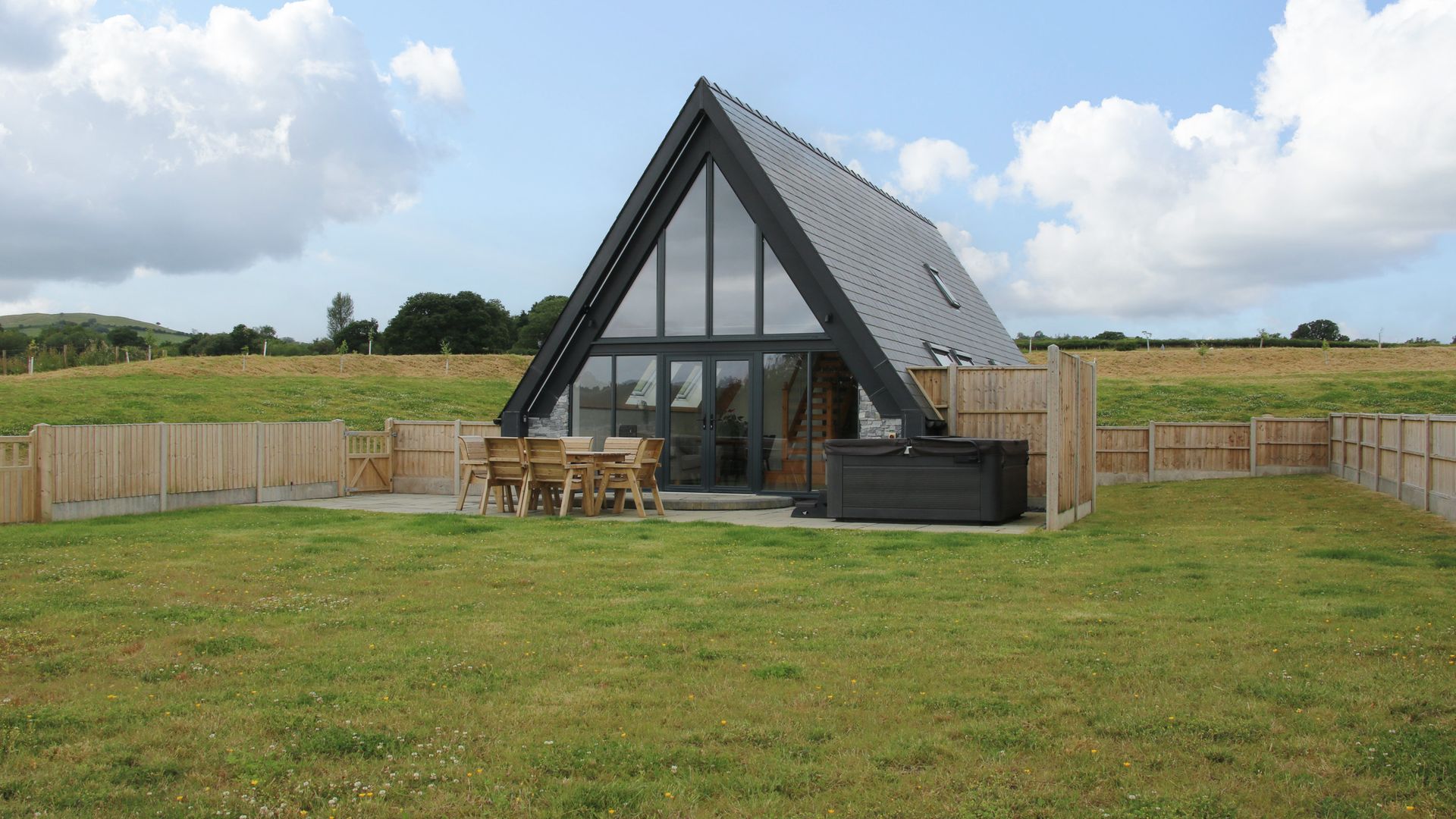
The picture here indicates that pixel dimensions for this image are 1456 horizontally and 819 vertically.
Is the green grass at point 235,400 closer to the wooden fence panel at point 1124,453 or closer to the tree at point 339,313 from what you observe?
the wooden fence panel at point 1124,453

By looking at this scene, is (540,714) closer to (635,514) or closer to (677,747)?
(677,747)

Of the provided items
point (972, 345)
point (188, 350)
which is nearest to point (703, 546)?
point (972, 345)

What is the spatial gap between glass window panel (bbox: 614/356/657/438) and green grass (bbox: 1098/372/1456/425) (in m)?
20.5

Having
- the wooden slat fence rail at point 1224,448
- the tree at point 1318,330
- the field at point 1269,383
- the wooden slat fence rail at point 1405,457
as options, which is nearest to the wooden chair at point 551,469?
the wooden slat fence rail at point 1405,457

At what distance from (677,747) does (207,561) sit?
672 cm

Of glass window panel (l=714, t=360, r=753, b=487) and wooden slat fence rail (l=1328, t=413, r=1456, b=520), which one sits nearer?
wooden slat fence rail (l=1328, t=413, r=1456, b=520)

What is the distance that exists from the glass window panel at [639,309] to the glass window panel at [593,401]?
0.50 m

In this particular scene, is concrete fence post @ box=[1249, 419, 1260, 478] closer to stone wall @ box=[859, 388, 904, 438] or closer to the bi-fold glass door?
stone wall @ box=[859, 388, 904, 438]

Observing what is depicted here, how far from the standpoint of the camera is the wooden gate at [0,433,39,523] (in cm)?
1270

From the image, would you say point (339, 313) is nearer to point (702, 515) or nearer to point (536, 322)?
point (536, 322)

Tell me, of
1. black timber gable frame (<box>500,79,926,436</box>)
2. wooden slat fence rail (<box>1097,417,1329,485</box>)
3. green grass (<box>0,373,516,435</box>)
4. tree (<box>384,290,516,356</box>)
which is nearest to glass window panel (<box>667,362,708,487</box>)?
black timber gable frame (<box>500,79,926,436</box>)

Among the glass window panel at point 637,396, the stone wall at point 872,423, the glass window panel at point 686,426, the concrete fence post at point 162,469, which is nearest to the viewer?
the concrete fence post at point 162,469

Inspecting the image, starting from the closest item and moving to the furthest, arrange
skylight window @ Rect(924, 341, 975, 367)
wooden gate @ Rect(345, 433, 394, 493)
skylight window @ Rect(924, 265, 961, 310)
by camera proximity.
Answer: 1. skylight window @ Rect(924, 341, 975, 367)
2. wooden gate @ Rect(345, 433, 394, 493)
3. skylight window @ Rect(924, 265, 961, 310)

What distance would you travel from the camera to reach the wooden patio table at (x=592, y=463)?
45.6ft
